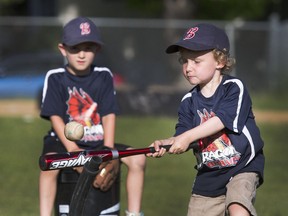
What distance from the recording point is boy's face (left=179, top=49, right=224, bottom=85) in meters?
5.79

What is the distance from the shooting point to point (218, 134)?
5.85 metres

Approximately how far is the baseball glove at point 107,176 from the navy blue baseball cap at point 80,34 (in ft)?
3.28

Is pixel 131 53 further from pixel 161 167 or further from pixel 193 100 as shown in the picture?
pixel 193 100

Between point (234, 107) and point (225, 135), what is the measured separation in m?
0.21

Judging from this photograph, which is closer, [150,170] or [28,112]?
[150,170]

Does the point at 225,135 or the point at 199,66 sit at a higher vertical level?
the point at 199,66

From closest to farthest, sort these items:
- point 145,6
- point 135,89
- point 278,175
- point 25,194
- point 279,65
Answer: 1. point 25,194
2. point 278,175
3. point 135,89
4. point 279,65
5. point 145,6

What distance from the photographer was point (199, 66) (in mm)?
5801

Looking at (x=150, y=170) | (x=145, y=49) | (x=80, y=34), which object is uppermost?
(x=145, y=49)

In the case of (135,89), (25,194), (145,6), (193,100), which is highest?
(145,6)

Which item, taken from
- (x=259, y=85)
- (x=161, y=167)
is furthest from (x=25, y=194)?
(x=259, y=85)

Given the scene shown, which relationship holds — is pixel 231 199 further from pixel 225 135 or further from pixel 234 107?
pixel 234 107

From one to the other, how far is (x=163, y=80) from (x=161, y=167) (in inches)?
363

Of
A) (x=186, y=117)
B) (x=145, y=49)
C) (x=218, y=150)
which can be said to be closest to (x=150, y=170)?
(x=186, y=117)
